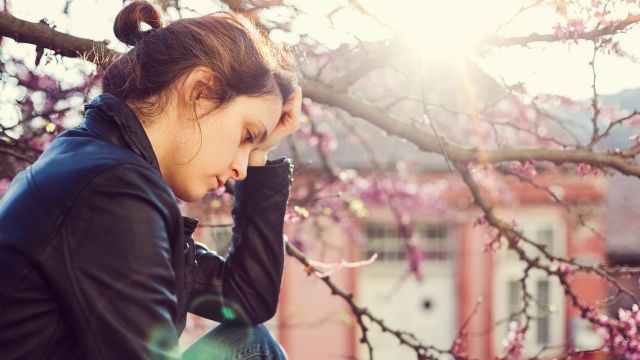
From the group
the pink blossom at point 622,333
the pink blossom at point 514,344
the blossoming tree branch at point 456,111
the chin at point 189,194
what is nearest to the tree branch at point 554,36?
the blossoming tree branch at point 456,111

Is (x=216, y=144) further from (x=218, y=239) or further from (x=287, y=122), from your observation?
(x=218, y=239)

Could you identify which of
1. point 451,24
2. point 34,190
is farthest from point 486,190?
point 34,190

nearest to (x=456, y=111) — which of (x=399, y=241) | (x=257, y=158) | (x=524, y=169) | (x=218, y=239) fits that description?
(x=524, y=169)

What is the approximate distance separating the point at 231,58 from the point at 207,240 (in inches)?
378

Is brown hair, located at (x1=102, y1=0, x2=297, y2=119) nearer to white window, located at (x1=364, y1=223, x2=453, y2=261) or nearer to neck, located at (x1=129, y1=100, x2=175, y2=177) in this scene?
neck, located at (x1=129, y1=100, x2=175, y2=177)

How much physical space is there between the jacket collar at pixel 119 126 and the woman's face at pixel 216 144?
0.11 meters

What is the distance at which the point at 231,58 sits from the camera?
5.59 ft

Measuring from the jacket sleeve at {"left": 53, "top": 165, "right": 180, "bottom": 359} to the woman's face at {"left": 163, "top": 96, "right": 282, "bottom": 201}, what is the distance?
0.32m

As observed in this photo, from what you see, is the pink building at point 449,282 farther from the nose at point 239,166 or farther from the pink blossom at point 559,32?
the nose at point 239,166

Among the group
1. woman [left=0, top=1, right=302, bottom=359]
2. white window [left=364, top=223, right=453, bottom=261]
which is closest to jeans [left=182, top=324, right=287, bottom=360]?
woman [left=0, top=1, right=302, bottom=359]

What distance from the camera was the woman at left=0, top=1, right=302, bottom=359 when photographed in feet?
4.33

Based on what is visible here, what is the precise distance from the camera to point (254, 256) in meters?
2.21

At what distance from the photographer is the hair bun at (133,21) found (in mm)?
1855

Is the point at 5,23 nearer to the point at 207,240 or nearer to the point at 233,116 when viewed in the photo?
the point at 233,116
